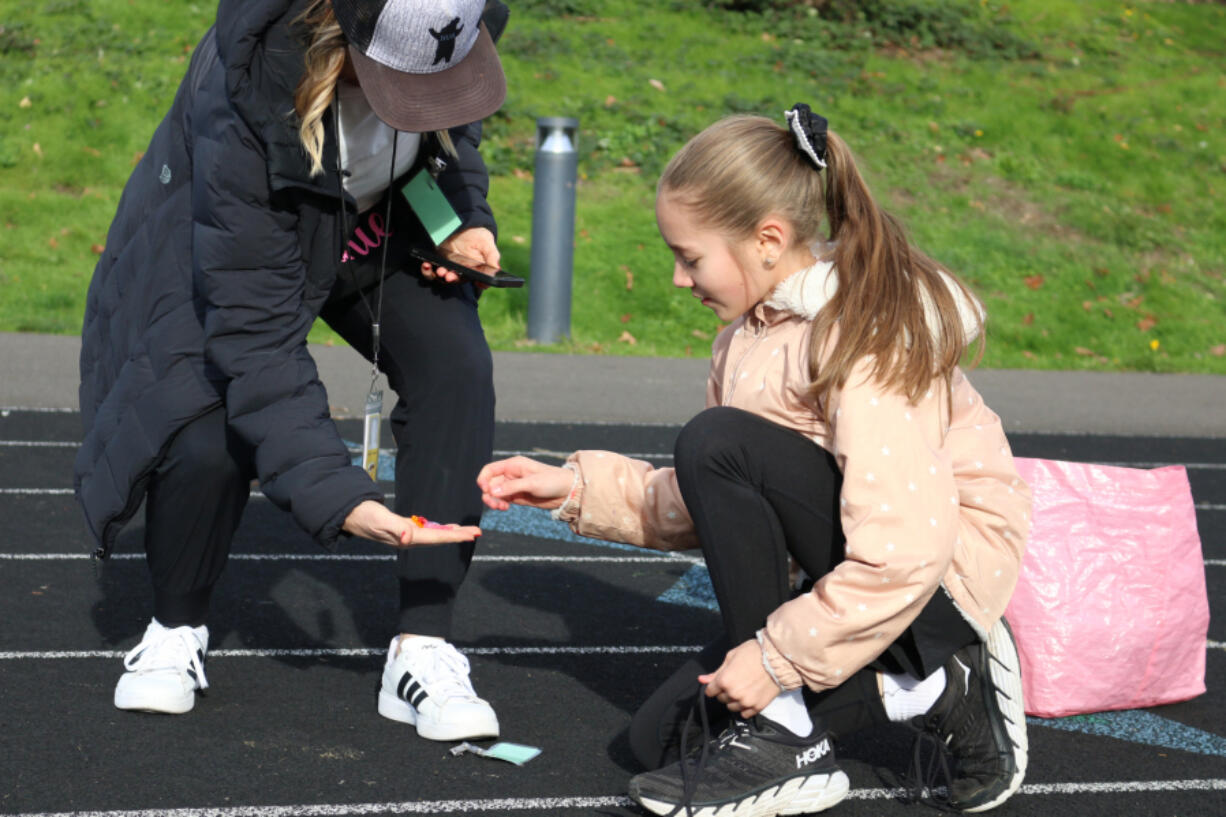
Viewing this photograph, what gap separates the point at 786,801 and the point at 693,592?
5.51 ft

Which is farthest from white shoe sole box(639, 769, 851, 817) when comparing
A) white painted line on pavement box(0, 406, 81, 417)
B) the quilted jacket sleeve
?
white painted line on pavement box(0, 406, 81, 417)

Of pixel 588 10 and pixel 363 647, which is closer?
pixel 363 647

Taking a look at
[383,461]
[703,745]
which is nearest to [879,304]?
[703,745]

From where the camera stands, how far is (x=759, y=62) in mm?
14398

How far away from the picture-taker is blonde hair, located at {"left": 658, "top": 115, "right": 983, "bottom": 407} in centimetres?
249

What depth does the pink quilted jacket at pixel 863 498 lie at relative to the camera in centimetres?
239

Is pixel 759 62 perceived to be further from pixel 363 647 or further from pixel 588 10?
pixel 363 647

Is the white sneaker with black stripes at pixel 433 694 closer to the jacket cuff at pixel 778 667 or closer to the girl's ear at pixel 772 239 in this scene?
the jacket cuff at pixel 778 667

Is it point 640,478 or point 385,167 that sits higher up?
point 385,167

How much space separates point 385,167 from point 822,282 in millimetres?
1012

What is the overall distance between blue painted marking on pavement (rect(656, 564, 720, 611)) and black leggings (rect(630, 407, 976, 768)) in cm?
142

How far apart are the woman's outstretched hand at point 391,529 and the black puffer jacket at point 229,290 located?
1.0 inches

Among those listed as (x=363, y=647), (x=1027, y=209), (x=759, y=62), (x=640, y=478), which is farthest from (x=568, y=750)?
(x=759, y=62)

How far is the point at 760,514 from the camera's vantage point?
260cm
